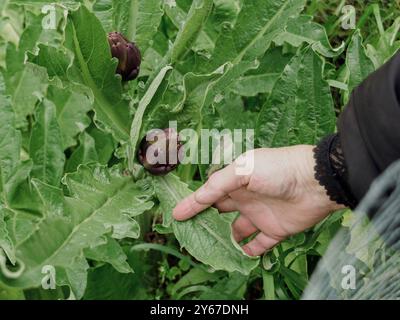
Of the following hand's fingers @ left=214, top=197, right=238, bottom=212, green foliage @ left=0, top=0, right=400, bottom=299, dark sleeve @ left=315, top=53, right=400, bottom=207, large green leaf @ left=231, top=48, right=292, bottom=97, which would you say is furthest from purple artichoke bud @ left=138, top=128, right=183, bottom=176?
large green leaf @ left=231, top=48, right=292, bottom=97

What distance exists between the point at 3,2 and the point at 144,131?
23.6 inches

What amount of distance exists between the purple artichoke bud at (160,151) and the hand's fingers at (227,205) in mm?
119

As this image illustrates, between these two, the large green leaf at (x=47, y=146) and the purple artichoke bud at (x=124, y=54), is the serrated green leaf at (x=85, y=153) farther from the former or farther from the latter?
the purple artichoke bud at (x=124, y=54)

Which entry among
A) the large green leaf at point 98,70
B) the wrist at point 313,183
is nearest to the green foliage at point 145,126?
the large green leaf at point 98,70

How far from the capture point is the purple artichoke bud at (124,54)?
108 centimetres

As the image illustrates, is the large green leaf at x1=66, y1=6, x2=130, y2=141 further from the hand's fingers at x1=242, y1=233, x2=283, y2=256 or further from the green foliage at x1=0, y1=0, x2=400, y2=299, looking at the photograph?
the hand's fingers at x1=242, y1=233, x2=283, y2=256

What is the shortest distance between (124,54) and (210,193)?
0.25m

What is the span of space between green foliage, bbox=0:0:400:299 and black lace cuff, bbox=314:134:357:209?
137 millimetres

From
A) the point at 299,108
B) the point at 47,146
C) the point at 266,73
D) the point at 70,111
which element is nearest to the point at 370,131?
the point at 299,108

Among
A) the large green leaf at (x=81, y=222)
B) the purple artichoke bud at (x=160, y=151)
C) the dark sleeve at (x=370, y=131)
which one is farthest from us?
the purple artichoke bud at (x=160, y=151)

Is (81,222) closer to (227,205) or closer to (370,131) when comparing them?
(227,205)

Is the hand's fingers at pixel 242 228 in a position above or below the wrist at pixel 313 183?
below

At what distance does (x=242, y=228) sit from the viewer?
121 centimetres

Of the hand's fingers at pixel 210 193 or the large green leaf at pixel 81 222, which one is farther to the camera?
the hand's fingers at pixel 210 193
